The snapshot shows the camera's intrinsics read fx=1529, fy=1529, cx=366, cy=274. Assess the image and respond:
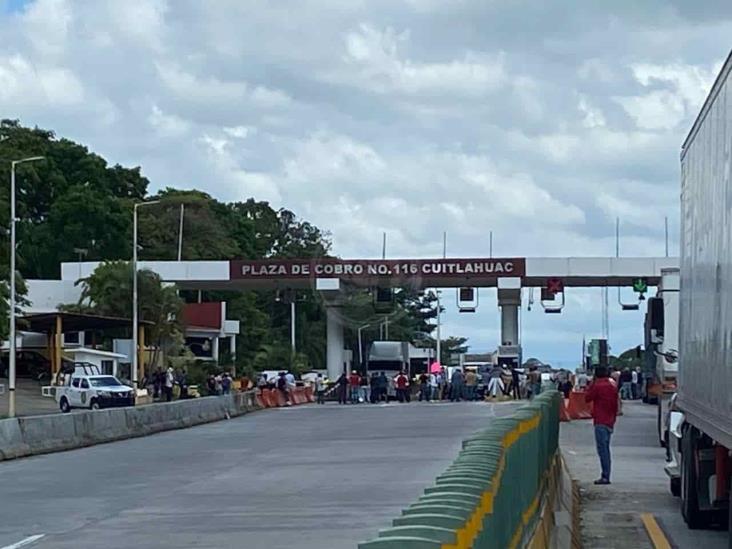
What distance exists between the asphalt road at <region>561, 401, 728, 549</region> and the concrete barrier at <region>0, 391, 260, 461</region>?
1080 centimetres

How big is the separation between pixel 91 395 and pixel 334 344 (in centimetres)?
2592

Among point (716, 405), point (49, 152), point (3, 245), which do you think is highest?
point (49, 152)

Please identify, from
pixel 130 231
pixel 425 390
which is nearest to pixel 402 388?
pixel 425 390

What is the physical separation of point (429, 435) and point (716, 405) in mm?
24285

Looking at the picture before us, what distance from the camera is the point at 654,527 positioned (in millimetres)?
17109

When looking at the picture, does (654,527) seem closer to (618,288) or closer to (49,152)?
(618,288)

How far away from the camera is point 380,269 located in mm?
76000

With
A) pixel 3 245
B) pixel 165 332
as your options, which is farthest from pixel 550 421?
pixel 165 332

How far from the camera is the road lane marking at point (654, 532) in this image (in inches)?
612

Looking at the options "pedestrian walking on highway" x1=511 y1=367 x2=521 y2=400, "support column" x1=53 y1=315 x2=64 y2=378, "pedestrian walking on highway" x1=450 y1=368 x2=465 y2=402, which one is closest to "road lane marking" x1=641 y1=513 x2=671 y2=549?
"pedestrian walking on highway" x1=511 y1=367 x2=521 y2=400

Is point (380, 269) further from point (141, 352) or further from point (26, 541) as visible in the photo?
point (26, 541)

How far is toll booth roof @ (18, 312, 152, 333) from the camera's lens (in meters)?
66.2

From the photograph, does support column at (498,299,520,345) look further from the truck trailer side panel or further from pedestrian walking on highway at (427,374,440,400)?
the truck trailer side panel

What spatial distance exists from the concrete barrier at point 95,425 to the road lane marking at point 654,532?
1561 cm
